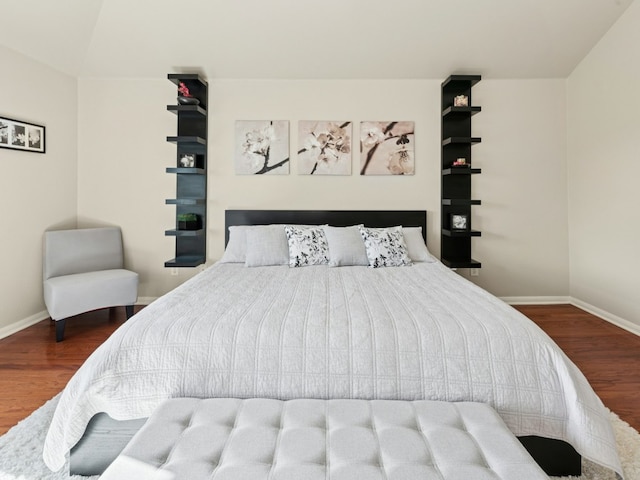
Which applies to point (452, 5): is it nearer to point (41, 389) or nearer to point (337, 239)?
point (337, 239)

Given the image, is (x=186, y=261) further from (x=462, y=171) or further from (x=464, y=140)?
(x=464, y=140)

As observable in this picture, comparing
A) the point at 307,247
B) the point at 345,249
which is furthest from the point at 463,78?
the point at 307,247

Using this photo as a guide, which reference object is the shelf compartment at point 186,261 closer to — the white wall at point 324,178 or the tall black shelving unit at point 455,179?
the white wall at point 324,178

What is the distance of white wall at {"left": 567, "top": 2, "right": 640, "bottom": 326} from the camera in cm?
321

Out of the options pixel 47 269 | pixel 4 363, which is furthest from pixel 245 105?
pixel 4 363

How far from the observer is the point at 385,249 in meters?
3.18

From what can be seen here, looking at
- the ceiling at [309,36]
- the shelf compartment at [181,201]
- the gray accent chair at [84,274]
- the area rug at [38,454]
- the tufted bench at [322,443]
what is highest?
the ceiling at [309,36]

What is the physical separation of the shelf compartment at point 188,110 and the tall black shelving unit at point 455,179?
7.92 ft

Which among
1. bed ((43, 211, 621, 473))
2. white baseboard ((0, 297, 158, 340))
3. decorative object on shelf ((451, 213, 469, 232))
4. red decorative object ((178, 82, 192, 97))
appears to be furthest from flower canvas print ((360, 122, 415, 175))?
white baseboard ((0, 297, 158, 340))

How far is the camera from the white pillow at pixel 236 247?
11.1 feet

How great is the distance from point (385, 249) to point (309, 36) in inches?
78.8

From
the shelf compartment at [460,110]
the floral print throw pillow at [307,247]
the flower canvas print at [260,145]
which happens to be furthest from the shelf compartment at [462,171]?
the flower canvas print at [260,145]

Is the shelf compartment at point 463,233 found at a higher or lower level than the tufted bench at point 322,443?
higher

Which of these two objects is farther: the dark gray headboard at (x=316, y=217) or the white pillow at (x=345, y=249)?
the dark gray headboard at (x=316, y=217)
